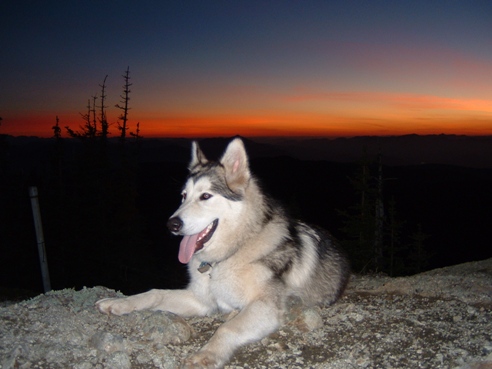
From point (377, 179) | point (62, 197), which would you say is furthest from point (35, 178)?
point (377, 179)

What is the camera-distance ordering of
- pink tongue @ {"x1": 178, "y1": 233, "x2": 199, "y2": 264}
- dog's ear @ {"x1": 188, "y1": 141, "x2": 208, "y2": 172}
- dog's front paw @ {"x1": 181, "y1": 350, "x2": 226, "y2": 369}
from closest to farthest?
dog's front paw @ {"x1": 181, "y1": 350, "x2": 226, "y2": 369}, pink tongue @ {"x1": 178, "y1": 233, "x2": 199, "y2": 264}, dog's ear @ {"x1": 188, "y1": 141, "x2": 208, "y2": 172}

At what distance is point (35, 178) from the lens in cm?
3541

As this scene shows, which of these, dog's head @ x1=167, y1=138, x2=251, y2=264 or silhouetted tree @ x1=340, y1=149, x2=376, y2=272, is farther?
silhouetted tree @ x1=340, y1=149, x2=376, y2=272

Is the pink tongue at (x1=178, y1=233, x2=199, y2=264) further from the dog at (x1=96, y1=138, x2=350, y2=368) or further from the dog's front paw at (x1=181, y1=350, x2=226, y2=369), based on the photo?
the dog's front paw at (x1=181, y1=350, x2=226, y2=369)

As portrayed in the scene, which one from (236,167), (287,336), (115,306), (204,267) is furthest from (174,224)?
(287,336)

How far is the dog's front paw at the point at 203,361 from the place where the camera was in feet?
11.6

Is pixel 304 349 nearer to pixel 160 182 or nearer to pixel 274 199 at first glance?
pixel 274 199

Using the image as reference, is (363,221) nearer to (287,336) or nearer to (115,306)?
Result: (287,336)

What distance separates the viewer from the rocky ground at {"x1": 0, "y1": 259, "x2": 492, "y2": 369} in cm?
367

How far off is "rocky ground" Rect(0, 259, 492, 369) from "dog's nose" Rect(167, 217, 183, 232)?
987 millimetres

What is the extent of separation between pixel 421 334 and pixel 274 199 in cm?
231

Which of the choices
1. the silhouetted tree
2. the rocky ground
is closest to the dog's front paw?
the rocky ground

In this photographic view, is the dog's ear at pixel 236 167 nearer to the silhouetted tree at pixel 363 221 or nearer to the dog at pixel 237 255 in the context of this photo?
the dog at pixel 237 255

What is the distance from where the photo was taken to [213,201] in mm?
4711
